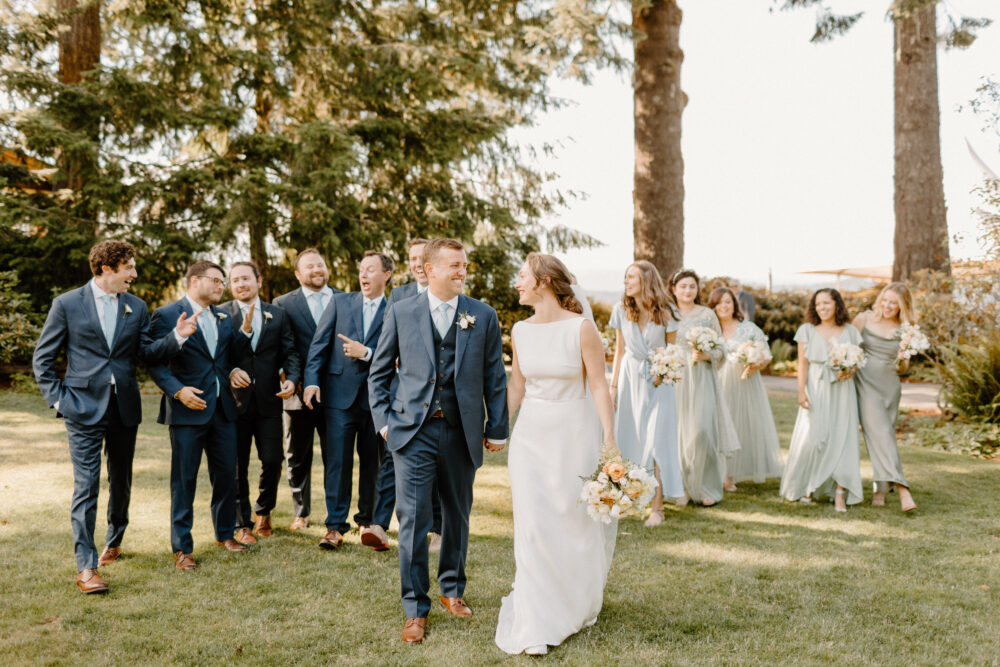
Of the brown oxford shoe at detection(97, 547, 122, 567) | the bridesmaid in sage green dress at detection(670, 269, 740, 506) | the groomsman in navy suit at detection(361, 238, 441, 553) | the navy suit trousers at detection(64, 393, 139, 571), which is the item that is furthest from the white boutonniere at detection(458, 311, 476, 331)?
the bridesmaid in sage green dress at detection(670, 269, 740, 506)

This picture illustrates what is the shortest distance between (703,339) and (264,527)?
4.32m

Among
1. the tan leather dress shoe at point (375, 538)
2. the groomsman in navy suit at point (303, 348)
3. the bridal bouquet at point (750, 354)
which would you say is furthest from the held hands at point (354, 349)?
the bridal bouquet at point (750, 354)

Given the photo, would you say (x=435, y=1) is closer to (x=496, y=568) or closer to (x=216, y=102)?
(x=216, y=102)

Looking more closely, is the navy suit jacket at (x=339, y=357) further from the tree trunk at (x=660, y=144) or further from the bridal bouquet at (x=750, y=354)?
the tree trunk at (x=660, y=144)

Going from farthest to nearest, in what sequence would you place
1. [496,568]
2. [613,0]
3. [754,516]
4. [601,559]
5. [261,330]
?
[613,0], [754,516], [261,330], [496,568], [601,559]

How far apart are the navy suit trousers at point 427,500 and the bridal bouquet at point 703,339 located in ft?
11.6

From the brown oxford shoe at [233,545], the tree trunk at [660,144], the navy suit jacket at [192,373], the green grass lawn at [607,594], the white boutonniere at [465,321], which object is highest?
the tree trunk at [660,144]

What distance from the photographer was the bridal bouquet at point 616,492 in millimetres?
3912

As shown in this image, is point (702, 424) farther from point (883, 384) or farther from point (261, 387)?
point (261, 387)

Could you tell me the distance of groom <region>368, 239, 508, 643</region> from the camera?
4.26m

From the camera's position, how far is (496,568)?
5.37 metres

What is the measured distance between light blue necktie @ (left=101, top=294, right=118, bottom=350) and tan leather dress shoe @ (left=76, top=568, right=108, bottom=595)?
1.46 metres

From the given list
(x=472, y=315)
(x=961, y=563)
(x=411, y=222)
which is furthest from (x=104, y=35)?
(x=961, y=563)

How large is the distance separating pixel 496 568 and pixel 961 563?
335 cm
